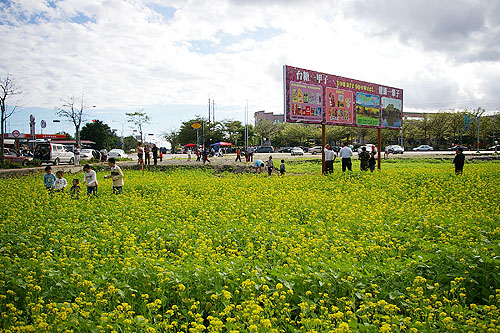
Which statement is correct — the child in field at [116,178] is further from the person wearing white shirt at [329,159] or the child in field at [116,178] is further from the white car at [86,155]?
the white car at [86,155]

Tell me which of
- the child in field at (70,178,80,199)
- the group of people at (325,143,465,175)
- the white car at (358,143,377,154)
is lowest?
the child in field at (70,178,80,199)

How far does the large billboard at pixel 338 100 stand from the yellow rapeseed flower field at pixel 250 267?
28.7ft

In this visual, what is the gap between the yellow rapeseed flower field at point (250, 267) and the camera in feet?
12.5

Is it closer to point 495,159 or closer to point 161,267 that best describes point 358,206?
point 161,267

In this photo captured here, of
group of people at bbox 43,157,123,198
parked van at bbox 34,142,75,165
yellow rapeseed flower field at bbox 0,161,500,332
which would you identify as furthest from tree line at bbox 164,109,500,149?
yellow rapeseed flower field at bbox 0,161,500,332

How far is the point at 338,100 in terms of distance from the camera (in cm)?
2011

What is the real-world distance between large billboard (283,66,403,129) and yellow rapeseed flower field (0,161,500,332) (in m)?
8.74

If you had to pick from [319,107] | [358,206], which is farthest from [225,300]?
[319,107]

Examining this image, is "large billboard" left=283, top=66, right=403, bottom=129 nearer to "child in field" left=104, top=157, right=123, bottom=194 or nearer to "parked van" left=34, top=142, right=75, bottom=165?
"child in field" left=104, top=157, right=123, bottom=194

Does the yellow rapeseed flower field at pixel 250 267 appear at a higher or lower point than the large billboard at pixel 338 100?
lower

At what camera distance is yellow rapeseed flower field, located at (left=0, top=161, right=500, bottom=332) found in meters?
3.80

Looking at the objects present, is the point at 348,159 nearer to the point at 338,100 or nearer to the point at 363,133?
the point at 338,100

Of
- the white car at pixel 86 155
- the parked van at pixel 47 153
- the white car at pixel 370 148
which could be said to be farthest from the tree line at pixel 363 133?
the parked van at pixel 47 153

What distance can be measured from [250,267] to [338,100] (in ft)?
54.6
